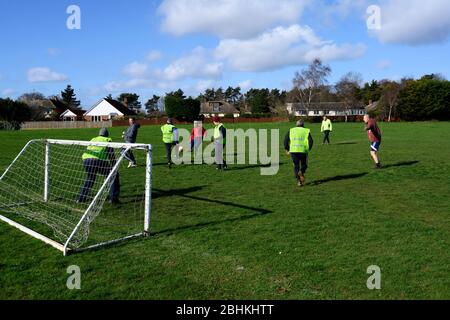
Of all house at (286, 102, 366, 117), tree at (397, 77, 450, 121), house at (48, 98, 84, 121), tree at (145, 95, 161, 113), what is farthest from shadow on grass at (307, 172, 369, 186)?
tree at (145, 95, 161, 113)

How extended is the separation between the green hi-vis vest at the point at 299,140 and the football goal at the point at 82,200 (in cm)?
389

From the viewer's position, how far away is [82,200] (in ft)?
31.9

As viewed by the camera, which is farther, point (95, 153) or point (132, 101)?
point (132, 101)

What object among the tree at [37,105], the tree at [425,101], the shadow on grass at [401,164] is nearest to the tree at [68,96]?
the tree at [37,105]

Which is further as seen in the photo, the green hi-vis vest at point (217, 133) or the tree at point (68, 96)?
the tree at point (68, 96)

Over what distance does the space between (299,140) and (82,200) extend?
566 centimetres

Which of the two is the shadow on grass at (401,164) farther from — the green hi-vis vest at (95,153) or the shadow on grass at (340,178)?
the green hi-vis vest at (95,153)

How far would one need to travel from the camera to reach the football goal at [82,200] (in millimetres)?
7000

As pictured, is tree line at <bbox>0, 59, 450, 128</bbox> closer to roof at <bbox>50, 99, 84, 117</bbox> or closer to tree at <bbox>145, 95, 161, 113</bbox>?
roof at <bbox>50, 99, 84, 117</bbox>

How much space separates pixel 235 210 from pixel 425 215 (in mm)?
3737

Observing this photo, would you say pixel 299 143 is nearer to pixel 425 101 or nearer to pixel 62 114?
pixel 425 101

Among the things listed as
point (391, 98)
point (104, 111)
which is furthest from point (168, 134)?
point (104, 111)

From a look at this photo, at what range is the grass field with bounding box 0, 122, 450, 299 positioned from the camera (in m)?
5.01

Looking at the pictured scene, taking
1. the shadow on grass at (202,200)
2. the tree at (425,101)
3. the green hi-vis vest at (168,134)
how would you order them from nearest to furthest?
the shadow on grass at (202,200) < the green hi-vis vest at (168,134) < the tree at (425,101)
